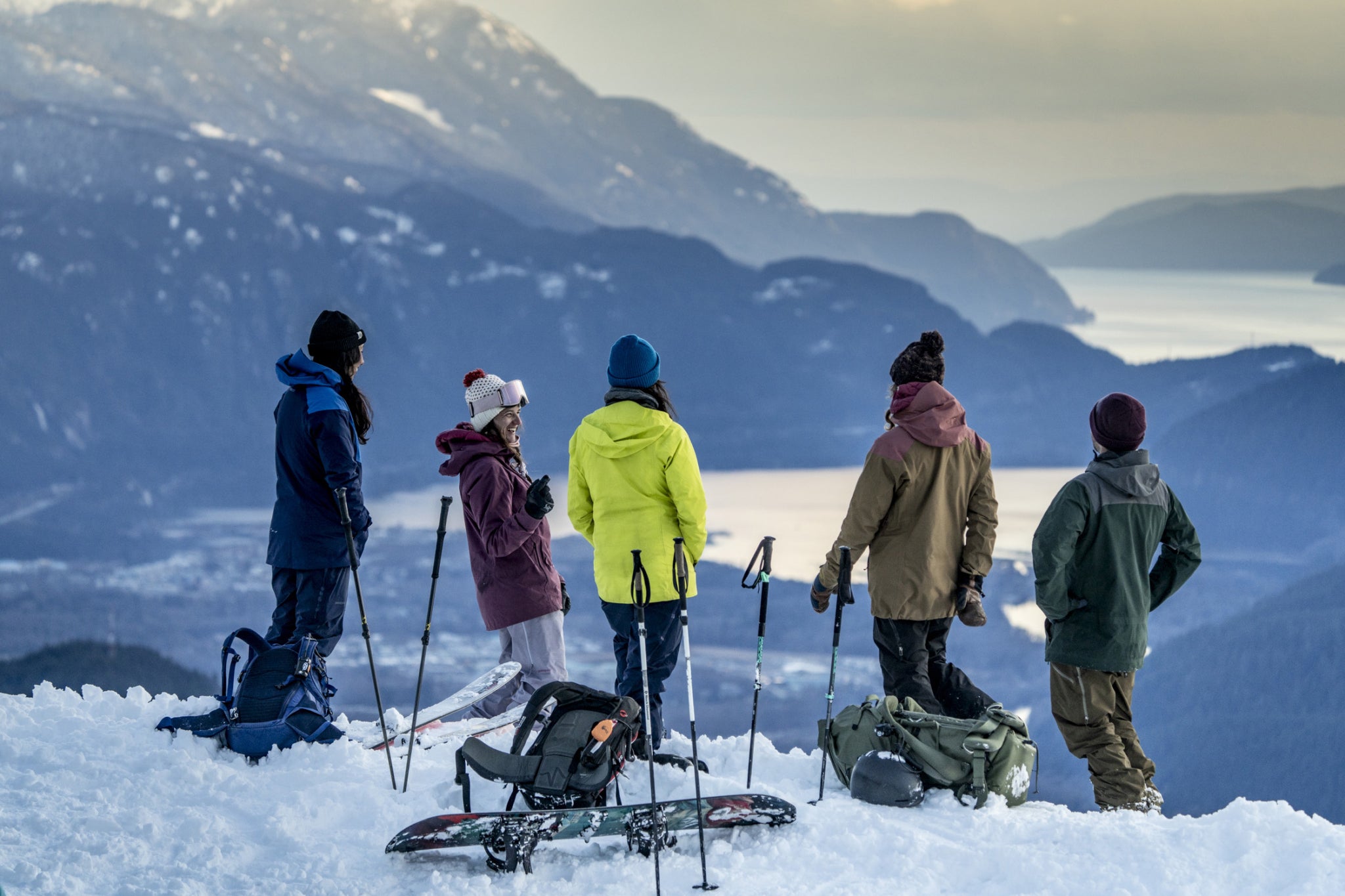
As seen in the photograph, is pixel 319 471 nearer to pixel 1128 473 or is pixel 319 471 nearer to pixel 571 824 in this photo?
pixel 571 824

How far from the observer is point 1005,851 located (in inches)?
163

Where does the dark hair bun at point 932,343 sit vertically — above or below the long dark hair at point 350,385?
above

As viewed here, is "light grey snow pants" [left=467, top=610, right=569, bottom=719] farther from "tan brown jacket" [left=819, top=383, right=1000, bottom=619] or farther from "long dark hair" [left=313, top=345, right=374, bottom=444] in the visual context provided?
"tan brown jacket" [left=819, top=383, right=1000, bottom=619]

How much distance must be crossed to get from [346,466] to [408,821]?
1520 mm

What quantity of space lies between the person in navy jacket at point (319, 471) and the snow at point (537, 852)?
71cm

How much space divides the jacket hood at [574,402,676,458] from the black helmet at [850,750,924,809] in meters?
1.56

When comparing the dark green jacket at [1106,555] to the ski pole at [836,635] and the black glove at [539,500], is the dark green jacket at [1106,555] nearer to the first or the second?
the ski pole at [836,635]

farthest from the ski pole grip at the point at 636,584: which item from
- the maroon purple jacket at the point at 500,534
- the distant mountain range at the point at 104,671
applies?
the distant mountain range at the point at 104,671

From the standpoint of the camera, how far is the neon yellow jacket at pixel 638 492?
15.5ft

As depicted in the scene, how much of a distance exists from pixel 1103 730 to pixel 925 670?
76 centimetres

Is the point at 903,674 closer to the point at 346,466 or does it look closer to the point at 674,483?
the point at 674,483

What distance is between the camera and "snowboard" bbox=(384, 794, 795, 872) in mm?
4113

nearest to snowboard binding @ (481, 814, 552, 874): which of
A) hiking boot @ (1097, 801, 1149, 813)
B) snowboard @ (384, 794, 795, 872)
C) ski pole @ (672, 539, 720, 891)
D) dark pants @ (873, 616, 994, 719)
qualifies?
snowboard @ (384, 794, 795, 872)

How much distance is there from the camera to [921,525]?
A: 4949 millimetres
